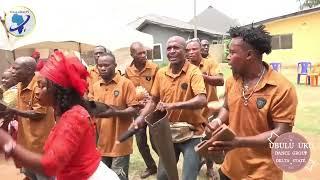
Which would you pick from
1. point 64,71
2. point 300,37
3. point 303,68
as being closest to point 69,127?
point 64,71

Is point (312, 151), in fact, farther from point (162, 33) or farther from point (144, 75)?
point (162, 33)

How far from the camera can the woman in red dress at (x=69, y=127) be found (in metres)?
Answer: 2.63

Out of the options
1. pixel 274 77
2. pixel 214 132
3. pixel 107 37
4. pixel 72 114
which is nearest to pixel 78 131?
pixel 72 114

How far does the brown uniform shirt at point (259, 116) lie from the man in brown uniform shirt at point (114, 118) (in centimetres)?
181

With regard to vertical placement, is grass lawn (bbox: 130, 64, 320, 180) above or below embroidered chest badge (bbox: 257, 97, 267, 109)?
below

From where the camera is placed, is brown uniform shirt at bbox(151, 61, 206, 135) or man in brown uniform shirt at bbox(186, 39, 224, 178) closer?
brown uniform shirt at bbox(151, 61, 206, 135)

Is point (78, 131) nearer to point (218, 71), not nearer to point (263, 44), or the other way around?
point (263, 44)

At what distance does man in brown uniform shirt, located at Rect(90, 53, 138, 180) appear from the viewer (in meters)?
5.30

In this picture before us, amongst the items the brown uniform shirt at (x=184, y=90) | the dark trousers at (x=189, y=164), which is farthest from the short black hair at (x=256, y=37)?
the dark trousers at (x=189, y=164)

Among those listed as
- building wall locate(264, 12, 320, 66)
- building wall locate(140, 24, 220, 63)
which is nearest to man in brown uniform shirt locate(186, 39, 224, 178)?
building wall locate(264, 12, 320, 66)

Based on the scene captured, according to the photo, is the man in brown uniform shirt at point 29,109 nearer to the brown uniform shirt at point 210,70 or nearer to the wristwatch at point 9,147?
the brown uniform shirt at point 210,70

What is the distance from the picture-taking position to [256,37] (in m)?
3.52

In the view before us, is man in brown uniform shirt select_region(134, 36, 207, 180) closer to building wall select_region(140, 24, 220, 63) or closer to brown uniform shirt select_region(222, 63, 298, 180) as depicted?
brown uniform shirt select_region(222, 63, 298, 180)

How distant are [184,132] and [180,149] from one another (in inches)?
9.9
